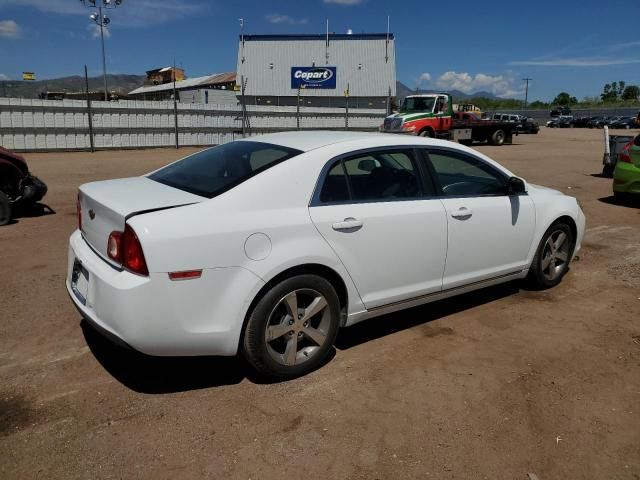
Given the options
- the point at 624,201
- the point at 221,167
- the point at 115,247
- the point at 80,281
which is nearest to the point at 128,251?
the point at 115,247

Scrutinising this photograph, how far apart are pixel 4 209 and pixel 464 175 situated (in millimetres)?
6225

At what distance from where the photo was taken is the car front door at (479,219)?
156 inches

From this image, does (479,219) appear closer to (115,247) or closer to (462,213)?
(462,213)

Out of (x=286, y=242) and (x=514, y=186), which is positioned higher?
(x=514, y=186)

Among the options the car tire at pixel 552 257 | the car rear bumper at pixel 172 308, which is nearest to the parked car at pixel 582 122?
the car tire at pixel 552 257

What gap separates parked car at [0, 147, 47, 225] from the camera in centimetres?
732

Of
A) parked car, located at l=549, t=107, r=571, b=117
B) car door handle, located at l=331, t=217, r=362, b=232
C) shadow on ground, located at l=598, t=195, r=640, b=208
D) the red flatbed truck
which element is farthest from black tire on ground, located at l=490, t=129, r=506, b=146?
parked car, located at l=549, t=107, r=571, b=117

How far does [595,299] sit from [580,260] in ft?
4.63

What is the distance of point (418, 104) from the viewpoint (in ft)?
80.1

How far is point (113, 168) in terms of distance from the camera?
1477 centimetres

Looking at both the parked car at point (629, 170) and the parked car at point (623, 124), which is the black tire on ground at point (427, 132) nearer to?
the parked car at point (629, 170)

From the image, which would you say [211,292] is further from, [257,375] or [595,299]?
[595,299]

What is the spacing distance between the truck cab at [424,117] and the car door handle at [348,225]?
67.4 ft

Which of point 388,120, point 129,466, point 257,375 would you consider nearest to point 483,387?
point 257,375
